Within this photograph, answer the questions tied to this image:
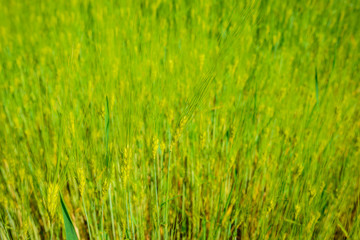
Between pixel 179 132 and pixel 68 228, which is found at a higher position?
pixel 179 132

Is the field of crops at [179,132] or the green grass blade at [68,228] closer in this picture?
the green grass blade at [68,228]

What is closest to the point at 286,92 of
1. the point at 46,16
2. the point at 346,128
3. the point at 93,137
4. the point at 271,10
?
the point at 346,128

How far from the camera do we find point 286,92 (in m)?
1.05

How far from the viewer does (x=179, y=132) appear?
642 mm

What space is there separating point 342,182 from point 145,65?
0.66 meters

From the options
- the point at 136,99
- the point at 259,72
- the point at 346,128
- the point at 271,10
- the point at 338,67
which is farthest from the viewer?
the point at 271,10

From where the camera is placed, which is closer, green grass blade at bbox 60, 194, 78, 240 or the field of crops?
green grass blade at bbox 60, 194, 78, 240

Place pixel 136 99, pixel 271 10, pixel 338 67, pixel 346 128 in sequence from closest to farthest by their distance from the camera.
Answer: pixel 136 99 < pixel 346 128 < pixel 338 67 < pixel 271 10

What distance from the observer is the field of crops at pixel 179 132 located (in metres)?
0.67

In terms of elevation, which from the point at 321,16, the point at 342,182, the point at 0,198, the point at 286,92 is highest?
the point at 321,16

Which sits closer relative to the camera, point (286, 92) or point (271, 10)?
point (286, 92)

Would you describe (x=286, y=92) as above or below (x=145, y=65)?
below

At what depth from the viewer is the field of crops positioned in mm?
671

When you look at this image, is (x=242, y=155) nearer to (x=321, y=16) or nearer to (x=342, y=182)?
(x=342, y=182)
